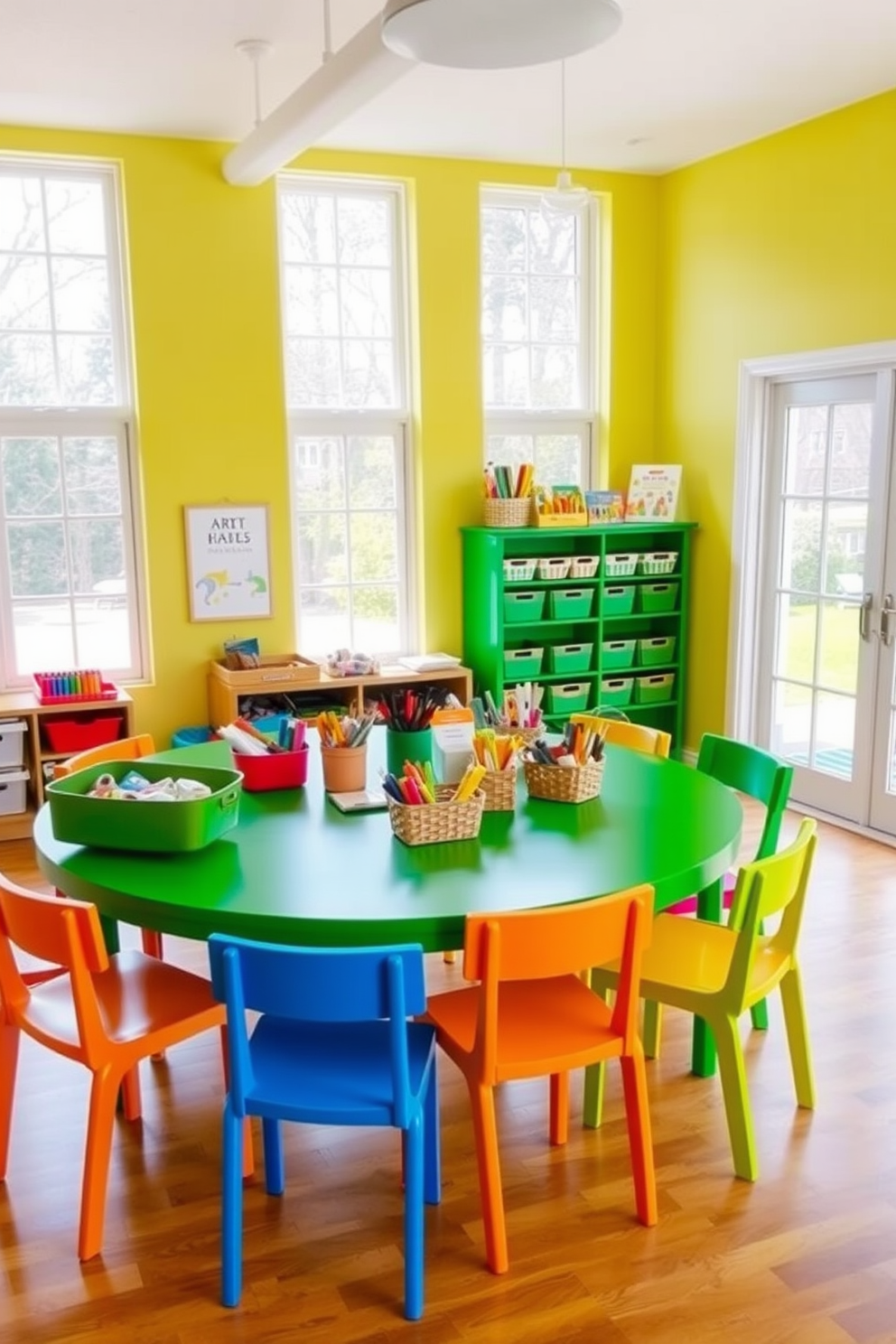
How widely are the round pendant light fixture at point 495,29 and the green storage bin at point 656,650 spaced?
3778mm

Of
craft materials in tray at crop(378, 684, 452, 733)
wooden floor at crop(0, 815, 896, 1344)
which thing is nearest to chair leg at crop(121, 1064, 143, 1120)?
wooden floor at crop(0, 815, 896, 1344)

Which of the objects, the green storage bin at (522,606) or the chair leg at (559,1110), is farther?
the green storage bin at (522,606)

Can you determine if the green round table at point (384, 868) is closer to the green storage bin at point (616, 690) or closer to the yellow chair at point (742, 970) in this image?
the yellow chair at point (742, 970)

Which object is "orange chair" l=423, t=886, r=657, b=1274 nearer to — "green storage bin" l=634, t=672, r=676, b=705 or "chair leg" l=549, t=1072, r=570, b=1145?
"chair leg" l=549, t=1072, r=570, b=1145

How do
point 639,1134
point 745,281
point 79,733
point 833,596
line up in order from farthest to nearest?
point 745,281
point 833,596
point 79,733
point 639,1134

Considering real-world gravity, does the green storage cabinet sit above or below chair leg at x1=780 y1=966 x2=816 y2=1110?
above

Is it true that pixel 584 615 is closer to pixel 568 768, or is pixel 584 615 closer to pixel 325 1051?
pixel 568 768

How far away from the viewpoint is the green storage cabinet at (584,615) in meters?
5.48

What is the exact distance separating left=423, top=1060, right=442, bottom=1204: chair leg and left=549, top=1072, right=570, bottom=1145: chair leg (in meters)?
0.31

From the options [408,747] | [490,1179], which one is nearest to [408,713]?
[408,747]

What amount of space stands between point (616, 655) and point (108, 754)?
3.13m

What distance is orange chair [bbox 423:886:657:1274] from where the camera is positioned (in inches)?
80.3

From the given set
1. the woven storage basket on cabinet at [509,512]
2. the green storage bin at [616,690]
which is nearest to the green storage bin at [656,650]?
the green storage bin at [616,690]

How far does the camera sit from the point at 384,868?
7.63 ft
